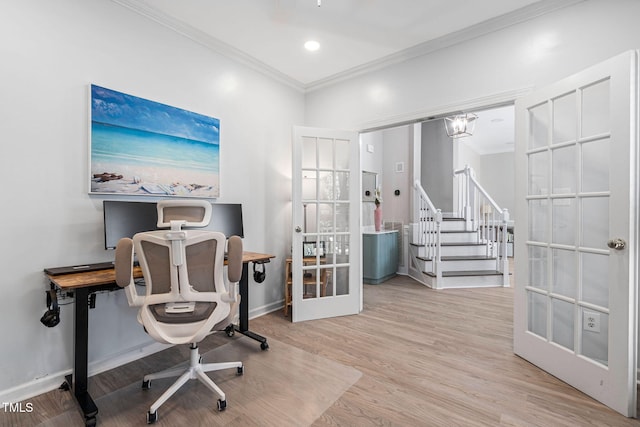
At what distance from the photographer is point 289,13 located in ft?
8.18

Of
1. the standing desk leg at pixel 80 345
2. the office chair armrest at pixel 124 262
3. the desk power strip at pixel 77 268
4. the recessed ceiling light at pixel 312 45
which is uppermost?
the recessed ceiling light at pixel 312 45

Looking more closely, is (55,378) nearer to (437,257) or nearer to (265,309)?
(265,309)

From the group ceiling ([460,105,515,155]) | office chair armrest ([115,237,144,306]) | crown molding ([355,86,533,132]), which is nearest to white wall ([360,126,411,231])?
ceiling ([460,105,515,155])

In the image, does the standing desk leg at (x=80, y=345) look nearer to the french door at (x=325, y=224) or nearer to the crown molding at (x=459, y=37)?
the french door at (x=325, y=224)

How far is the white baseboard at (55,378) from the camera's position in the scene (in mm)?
1834

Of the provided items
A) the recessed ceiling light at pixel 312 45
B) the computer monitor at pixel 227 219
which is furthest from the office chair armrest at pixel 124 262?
the recessed ceiling light at pixel 312 45

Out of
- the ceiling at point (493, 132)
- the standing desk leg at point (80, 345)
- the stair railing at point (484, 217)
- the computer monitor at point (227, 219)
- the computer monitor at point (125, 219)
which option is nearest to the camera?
the standing desk leg at point (80, 345)

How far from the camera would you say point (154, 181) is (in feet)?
8.08

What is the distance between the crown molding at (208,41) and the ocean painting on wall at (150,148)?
693 mm

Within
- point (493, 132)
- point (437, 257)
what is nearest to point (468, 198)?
point (437, 257)

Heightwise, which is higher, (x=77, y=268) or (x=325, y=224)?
(x=325, y=224)

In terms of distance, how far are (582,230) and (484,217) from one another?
165 inches

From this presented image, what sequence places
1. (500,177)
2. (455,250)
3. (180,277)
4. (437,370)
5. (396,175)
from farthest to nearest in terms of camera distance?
(500,177)
(396,175)
(455,250)
(437,370)
(180,277)

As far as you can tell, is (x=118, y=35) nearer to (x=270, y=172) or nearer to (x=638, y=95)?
(x=270, y=172)
